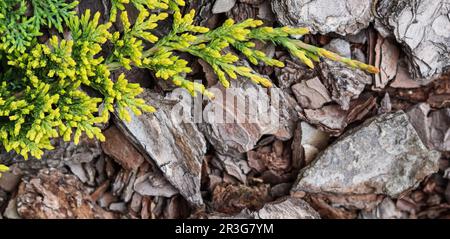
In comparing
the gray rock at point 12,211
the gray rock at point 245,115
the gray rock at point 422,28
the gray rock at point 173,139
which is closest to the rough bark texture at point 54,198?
the gray rock at point 12,211

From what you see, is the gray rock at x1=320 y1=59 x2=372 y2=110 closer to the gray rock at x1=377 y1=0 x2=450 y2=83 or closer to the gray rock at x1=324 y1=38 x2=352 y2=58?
the gray rock at x1=324 y1=38 x2=352 y2=58

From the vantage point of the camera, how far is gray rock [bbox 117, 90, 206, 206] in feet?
16.3

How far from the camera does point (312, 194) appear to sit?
17.3ft

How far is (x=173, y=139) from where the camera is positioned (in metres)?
5.05

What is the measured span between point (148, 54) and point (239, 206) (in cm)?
197

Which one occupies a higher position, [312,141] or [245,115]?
[245,115]

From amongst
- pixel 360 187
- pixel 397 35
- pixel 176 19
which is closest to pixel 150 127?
pixel 176 19

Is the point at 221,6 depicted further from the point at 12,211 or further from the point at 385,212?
the point at 12,211

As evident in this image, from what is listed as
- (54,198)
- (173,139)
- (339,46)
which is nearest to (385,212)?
(339,46)

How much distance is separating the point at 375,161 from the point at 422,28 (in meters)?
1.43

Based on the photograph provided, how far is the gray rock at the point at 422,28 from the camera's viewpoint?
4672 mm

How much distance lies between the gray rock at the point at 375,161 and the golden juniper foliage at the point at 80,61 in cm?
72

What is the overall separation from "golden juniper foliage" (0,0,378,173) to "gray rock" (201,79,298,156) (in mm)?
500

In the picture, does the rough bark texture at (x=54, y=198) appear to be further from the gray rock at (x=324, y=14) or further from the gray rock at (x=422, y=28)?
the gray rock at (x=422, y=28)
